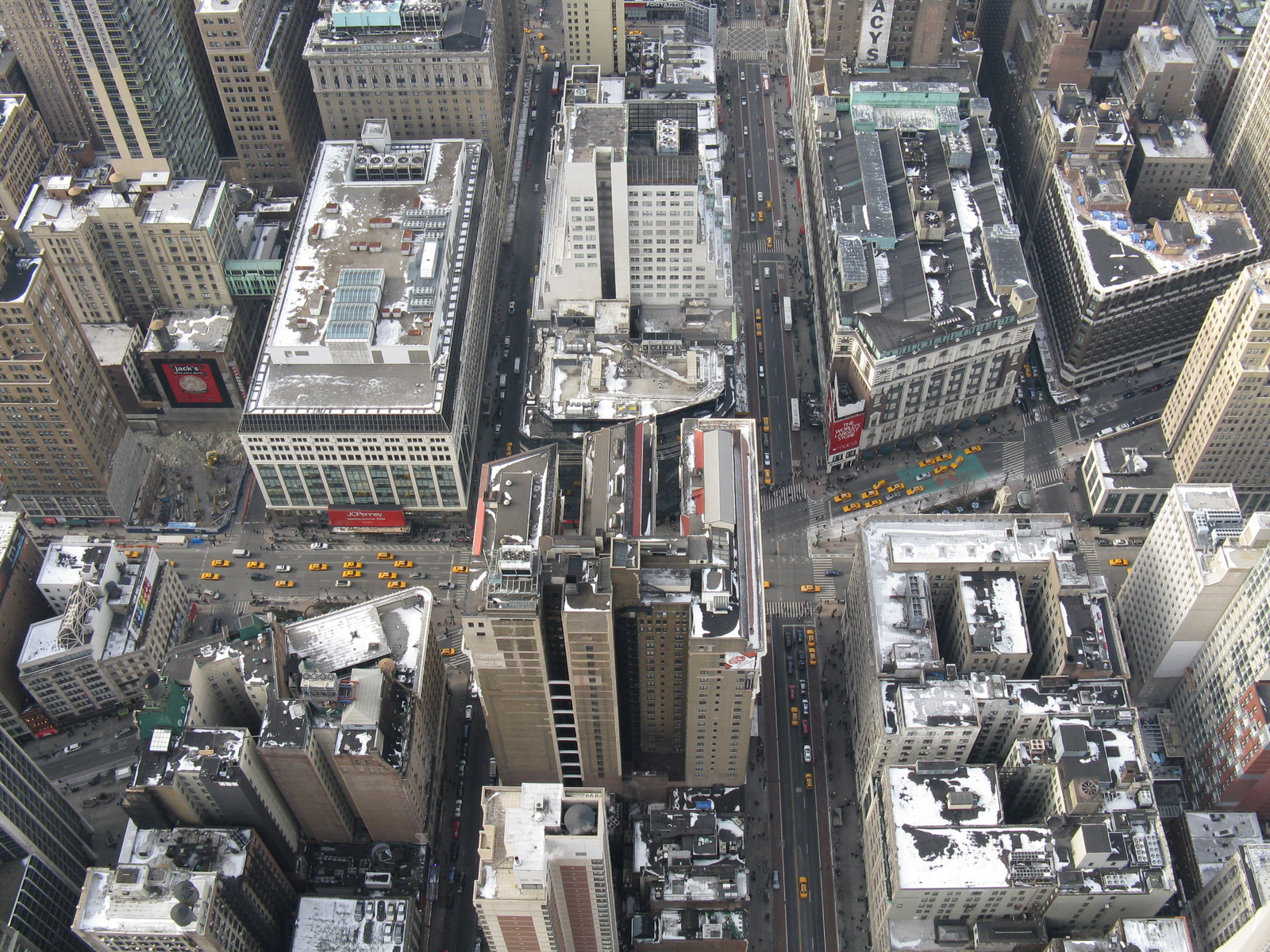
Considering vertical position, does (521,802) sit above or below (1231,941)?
above

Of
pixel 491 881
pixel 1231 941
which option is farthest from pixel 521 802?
pixel 1231 941

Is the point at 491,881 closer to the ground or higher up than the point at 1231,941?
higher up

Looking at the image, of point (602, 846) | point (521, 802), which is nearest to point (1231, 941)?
point (602, 846)

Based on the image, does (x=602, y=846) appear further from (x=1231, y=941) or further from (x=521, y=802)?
(x=1231, y=941)

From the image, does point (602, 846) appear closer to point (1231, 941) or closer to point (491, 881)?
point (491, 881)
